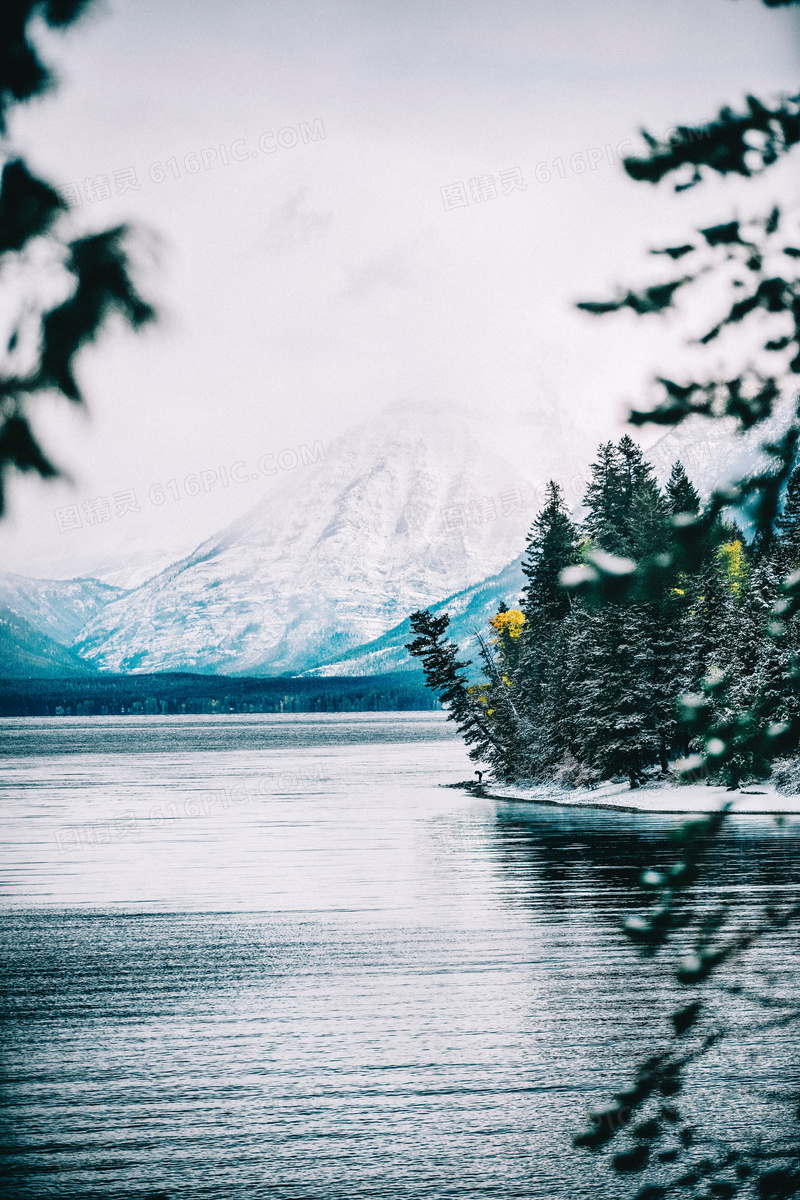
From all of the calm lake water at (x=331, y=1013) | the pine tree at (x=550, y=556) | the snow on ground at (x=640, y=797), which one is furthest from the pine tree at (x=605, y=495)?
the calm lake water at (x=331, y=1013)

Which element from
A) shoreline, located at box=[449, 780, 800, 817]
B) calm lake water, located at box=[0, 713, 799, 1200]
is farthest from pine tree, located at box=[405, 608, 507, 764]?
calm lake water, located at box=[0, 713, 799, 1200]

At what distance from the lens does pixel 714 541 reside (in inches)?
95.7

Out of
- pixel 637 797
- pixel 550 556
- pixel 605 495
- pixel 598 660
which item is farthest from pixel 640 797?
pixel 605 495

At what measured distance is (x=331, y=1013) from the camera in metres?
18.1

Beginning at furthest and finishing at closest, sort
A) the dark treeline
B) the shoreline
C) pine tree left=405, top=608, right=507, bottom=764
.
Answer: pine tree left=405, top=608, right=507, bottom=764 < the dark treeline < the shoreline

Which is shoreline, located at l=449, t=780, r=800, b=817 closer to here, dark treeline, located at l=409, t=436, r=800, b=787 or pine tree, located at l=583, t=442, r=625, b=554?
dark treeline, located at l=409, t=436, r=800, b=787

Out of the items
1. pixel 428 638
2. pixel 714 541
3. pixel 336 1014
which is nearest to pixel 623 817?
pixel 428 638

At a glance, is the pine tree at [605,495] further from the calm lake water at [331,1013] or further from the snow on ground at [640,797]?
the calm lake water at [331,1013]

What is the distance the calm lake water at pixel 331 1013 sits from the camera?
1130cm

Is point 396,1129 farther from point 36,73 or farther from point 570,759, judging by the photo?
point 570,759

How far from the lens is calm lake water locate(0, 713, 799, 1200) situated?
11.3m

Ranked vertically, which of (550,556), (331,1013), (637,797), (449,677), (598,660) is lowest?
(637,797)

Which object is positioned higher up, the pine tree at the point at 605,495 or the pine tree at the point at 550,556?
the pine tree at the point at 605,495

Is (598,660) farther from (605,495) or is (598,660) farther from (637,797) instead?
(605,495)
